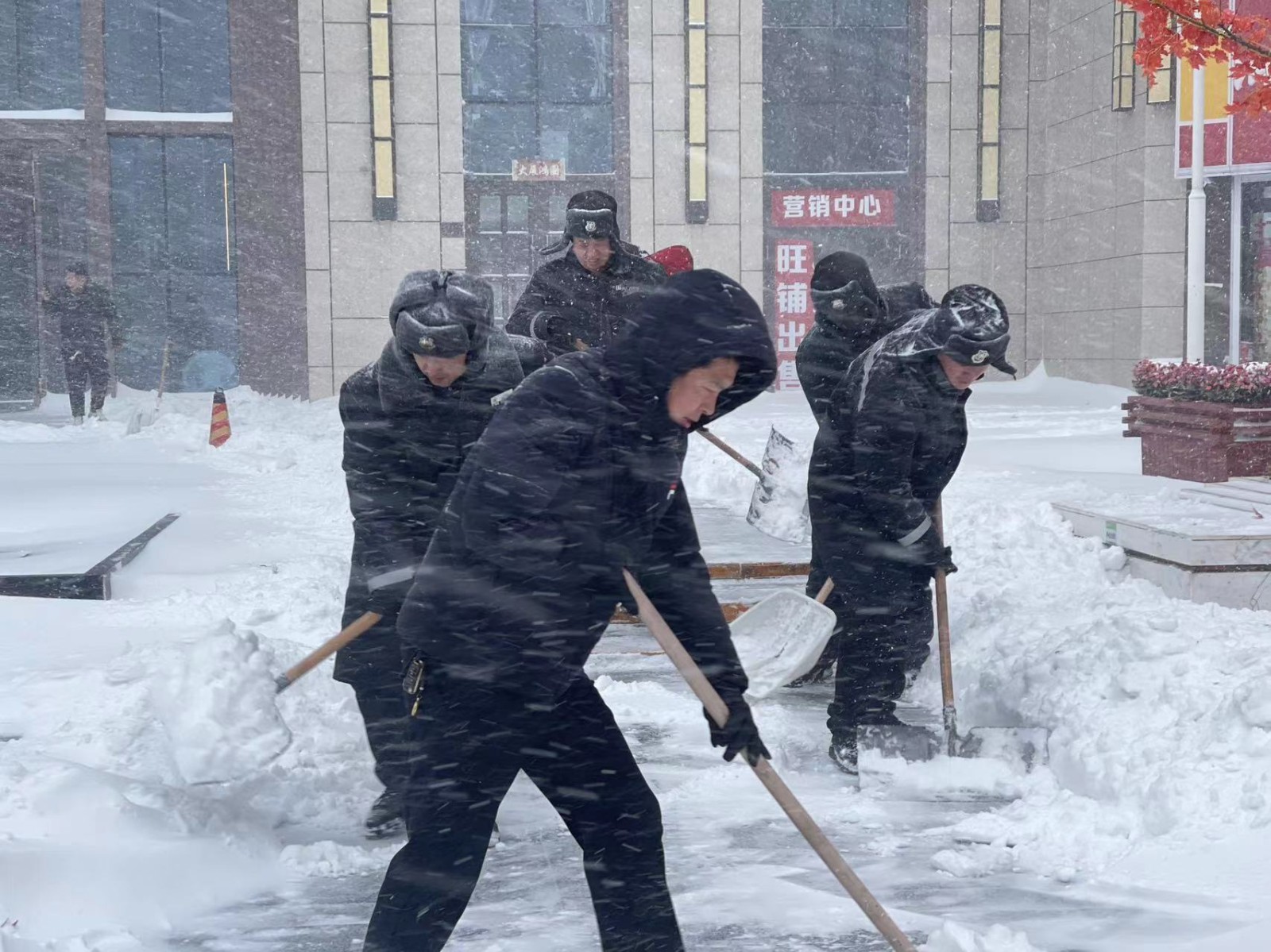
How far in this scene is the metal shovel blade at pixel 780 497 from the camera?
8234 millimetres

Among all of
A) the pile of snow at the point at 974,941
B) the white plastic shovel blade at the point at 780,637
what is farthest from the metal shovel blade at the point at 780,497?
the pile of snow at the point at 974,941

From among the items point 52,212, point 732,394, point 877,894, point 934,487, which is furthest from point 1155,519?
point 52,212

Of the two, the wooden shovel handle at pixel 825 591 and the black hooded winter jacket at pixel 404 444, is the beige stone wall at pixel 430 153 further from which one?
the black hooded winter jacket at pixel 404 444

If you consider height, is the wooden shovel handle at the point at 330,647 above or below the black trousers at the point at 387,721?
above

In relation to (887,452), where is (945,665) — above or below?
below

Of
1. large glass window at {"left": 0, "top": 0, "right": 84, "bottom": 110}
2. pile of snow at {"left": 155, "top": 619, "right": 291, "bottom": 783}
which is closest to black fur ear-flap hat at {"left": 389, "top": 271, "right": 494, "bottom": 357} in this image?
pile of snow at {"left": 155, "top": 619, "right": 291, "bottom": 783}

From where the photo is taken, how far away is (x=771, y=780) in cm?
310

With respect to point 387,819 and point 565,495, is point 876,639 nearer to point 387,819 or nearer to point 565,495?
point 387,819

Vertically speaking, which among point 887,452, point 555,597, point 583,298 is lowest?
point 555,597

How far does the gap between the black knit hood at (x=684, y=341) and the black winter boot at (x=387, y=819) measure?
2.17 m

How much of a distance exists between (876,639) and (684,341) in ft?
8.62

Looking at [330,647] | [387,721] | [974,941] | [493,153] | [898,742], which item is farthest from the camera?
[493,153]

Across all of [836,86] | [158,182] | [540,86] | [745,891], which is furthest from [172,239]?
[745,891]

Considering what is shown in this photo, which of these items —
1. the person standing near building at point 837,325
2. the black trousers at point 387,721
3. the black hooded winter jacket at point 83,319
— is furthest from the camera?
the black hooded winter jacket at point 83,319
